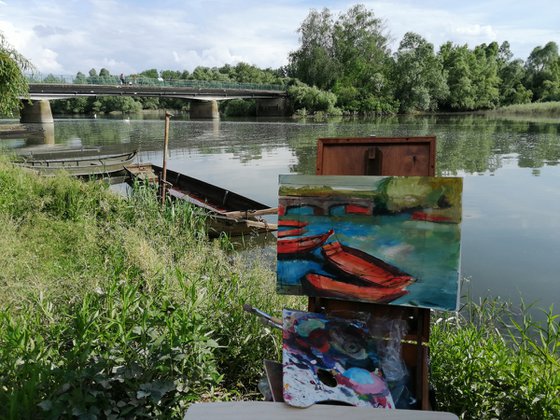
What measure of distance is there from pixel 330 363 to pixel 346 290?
1.15 ft

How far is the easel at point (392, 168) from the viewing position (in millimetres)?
2125

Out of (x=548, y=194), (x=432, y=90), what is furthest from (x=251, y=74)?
(x=548, y=194)

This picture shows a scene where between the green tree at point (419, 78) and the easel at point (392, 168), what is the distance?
181 feet

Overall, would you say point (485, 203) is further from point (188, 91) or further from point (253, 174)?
point (188, 91)

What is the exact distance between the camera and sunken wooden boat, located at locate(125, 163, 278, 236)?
309 inches

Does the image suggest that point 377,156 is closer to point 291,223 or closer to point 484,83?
point 291,223

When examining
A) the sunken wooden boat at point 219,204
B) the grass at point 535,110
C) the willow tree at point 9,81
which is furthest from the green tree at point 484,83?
the willow tree at point 9,81

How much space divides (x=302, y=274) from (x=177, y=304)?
3.45ft

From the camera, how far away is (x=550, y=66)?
66562 mm

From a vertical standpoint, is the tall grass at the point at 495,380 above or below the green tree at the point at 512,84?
below

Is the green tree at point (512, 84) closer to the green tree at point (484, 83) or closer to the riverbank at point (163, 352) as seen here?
the green tree at point (484, 83)

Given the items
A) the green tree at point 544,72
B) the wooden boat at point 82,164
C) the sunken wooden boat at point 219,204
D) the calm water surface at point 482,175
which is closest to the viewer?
the calm water surface at point 482,175

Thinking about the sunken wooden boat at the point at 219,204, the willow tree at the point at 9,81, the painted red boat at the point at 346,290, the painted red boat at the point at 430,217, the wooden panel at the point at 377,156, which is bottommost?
the sunken wooden boat at the point at 219,204

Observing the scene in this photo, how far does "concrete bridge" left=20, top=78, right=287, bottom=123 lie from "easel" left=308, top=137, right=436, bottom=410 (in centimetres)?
3056
